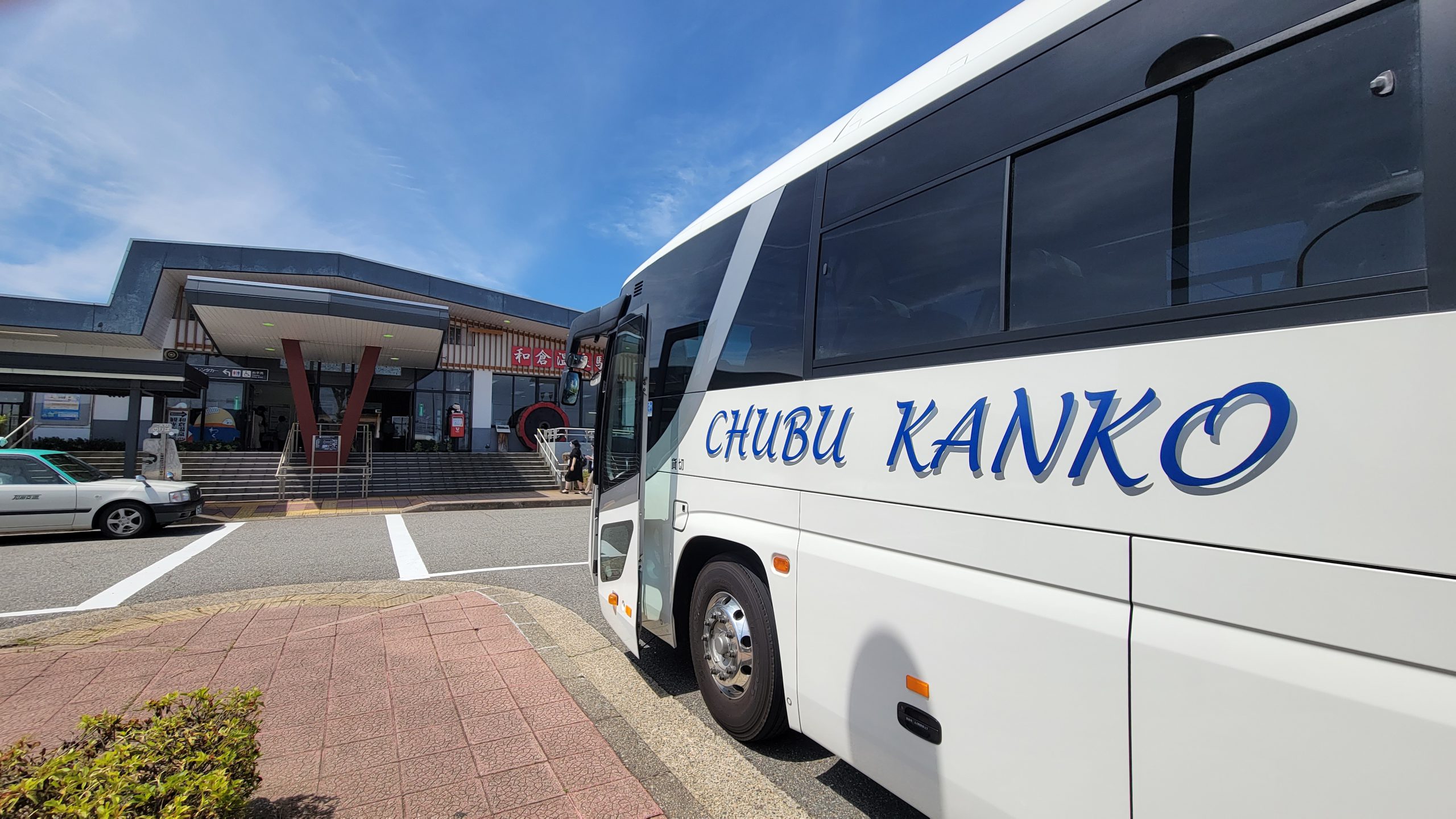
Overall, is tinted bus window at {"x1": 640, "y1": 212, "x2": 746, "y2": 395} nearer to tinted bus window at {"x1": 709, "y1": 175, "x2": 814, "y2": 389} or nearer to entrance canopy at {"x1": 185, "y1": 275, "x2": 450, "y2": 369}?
tinted bus window at {"x1": 709, "y1": 175, "x2": 814, "y2": 389}

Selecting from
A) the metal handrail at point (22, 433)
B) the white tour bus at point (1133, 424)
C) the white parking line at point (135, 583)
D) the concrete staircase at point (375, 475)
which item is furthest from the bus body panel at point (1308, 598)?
the metal handrail at point (22, 433)

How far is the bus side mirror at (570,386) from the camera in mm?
5473

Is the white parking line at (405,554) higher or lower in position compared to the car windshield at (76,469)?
lower

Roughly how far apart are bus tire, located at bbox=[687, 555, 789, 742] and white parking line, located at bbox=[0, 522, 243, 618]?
6322 mm

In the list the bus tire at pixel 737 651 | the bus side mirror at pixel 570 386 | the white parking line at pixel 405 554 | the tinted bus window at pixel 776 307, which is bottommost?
the white parking line at pixel 405 554

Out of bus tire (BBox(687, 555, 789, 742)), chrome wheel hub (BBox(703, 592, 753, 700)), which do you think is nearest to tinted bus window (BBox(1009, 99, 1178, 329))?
bus tire (BBox(687, 555, 789, 742))

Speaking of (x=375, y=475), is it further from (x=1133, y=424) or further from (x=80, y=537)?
(x=1133, y=424)

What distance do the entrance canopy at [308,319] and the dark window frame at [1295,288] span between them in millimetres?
17590

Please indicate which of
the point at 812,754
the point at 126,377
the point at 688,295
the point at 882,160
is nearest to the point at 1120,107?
the point at 882,160

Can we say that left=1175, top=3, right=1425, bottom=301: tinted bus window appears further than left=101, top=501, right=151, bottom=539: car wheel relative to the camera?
No

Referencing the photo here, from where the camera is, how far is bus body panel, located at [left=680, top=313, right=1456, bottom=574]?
4.09 feet

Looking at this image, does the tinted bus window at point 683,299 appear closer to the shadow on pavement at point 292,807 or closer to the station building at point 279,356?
the shadow on pavement at point 292,807

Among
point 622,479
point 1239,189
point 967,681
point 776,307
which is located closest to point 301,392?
point 622,479

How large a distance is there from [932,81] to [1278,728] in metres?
2.48
